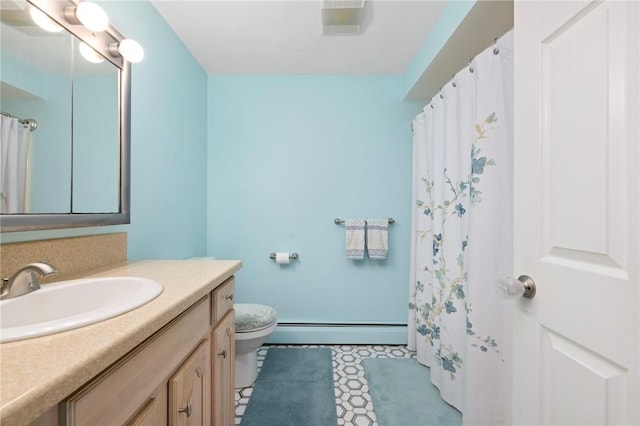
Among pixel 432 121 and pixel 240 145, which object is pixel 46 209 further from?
pixel 432 121

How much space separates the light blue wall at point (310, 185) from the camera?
222 centimetres

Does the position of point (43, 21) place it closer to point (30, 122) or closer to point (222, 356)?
point (30, 122)

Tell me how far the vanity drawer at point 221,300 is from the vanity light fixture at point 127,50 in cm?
104

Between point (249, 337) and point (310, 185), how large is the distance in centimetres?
120

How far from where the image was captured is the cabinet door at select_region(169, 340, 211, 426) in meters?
0.71

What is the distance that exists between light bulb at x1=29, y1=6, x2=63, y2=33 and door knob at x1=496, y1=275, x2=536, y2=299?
5.33ft

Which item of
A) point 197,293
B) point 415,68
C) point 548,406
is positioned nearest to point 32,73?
point 197,293

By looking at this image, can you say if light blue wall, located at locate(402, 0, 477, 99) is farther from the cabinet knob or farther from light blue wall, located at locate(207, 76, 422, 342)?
the cabinet knob

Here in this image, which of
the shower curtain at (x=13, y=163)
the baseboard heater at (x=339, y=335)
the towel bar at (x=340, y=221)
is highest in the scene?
the shower curtain at (x=13, y=163)

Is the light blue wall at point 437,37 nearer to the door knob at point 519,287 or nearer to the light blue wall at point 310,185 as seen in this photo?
the light blue wall at point 310,185

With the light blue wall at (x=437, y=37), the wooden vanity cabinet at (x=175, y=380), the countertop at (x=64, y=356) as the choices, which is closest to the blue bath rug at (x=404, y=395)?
the wooden vanity cabinet at (x=175, y=380)

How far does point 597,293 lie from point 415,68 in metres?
1.84

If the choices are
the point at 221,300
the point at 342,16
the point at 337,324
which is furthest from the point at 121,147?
the point at 337,324

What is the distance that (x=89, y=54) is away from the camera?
1.05 meters
